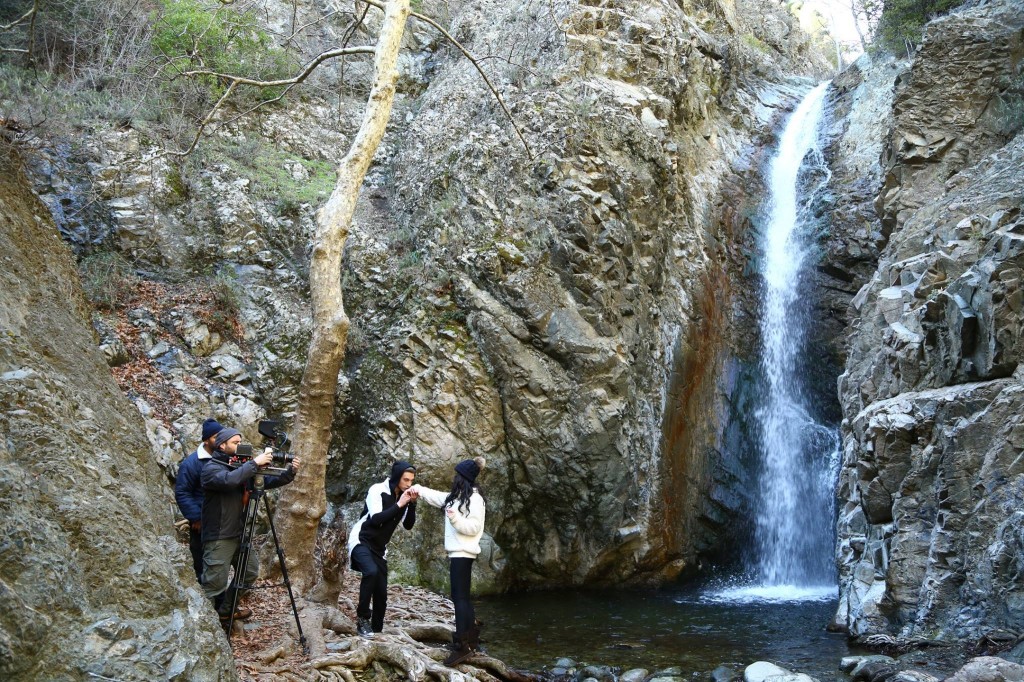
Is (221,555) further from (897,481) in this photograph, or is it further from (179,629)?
(897,481)

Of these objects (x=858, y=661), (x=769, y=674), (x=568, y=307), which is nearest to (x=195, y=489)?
(x=769, y=674)

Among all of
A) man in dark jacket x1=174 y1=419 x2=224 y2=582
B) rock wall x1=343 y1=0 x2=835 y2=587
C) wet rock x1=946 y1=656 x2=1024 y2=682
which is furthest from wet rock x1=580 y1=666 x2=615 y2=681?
rock wall x1=343 y1=0 x2=835 y2=587

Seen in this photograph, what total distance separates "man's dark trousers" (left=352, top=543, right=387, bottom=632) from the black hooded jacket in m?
0.07

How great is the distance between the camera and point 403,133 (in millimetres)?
16531

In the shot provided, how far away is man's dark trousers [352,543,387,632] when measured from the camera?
673 centimetres

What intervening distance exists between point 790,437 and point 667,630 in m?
5.60

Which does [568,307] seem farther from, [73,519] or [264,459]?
[73,519]

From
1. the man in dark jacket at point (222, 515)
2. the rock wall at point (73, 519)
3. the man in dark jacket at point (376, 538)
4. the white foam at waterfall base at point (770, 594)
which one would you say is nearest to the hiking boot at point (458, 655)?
the man in dark jacket at point (376, 538)

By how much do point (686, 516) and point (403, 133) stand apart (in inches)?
395

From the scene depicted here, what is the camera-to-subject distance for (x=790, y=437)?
1388cm

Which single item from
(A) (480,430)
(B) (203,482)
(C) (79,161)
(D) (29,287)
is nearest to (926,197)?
(A) (480,430)

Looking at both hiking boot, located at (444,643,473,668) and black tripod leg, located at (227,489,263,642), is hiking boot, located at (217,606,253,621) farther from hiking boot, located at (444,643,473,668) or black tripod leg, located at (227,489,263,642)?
hiking boot, located at (444,643,473,668)

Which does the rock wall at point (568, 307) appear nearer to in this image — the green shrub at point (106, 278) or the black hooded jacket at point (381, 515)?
the green shrub at point (106, 278)

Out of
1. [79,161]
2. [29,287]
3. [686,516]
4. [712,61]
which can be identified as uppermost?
[712,61]
